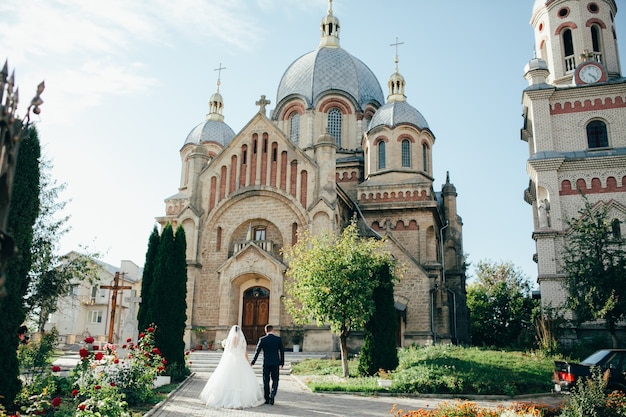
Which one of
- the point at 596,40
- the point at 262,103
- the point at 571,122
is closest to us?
the point at 571,122

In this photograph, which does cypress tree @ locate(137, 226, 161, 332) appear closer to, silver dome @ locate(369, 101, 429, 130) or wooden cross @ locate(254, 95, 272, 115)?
wooden cross @ locate(254, 95, 272, 115)

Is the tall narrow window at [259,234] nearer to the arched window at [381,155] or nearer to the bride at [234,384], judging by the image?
the arched window at [381,155]

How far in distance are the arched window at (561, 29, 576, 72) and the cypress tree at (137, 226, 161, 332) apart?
2495 centimetres

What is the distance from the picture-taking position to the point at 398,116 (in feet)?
114

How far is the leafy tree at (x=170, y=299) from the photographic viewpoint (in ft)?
56.5

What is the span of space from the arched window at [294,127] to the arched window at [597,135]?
1836 cm

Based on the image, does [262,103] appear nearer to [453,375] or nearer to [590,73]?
[590,73]

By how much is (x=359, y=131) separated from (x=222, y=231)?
14.1 m

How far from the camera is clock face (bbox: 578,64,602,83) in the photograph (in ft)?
95.1

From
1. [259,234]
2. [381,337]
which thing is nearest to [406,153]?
[259,234]

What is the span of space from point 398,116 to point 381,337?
1933 centimetres

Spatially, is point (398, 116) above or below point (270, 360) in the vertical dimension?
above

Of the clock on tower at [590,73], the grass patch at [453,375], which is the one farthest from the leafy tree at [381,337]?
the clock on tower at [590,73]

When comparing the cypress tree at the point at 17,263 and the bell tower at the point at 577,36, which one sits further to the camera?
the bell tower at the point at 577,36
